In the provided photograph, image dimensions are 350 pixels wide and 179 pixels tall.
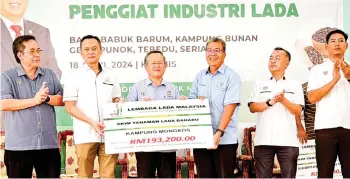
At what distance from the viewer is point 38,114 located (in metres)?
4.32

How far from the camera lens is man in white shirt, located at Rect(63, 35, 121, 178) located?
14.2 feet

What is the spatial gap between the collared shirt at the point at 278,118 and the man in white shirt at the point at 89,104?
140 cm

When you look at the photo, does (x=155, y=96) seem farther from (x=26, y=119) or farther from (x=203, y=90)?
(x=26, y=119)

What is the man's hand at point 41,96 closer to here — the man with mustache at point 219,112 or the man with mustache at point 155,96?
the man with mustache at point 155,96

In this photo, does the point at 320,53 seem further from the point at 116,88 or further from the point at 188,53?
the point at 116,88

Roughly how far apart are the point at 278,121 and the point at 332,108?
50 centimetres

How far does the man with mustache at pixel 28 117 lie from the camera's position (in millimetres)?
4234

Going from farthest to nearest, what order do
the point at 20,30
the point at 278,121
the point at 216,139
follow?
1. the point at 20,30
2. the point at 278,121
3. the point at 216,139

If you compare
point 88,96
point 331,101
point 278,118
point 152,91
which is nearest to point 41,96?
point 88,96

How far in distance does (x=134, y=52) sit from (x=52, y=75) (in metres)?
1.62

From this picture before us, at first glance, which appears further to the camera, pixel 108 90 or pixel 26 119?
pixel 108 90

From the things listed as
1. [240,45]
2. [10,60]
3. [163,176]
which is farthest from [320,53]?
[10,60]

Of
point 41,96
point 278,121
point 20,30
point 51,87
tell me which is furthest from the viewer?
point 20,30

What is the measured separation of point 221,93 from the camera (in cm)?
446
